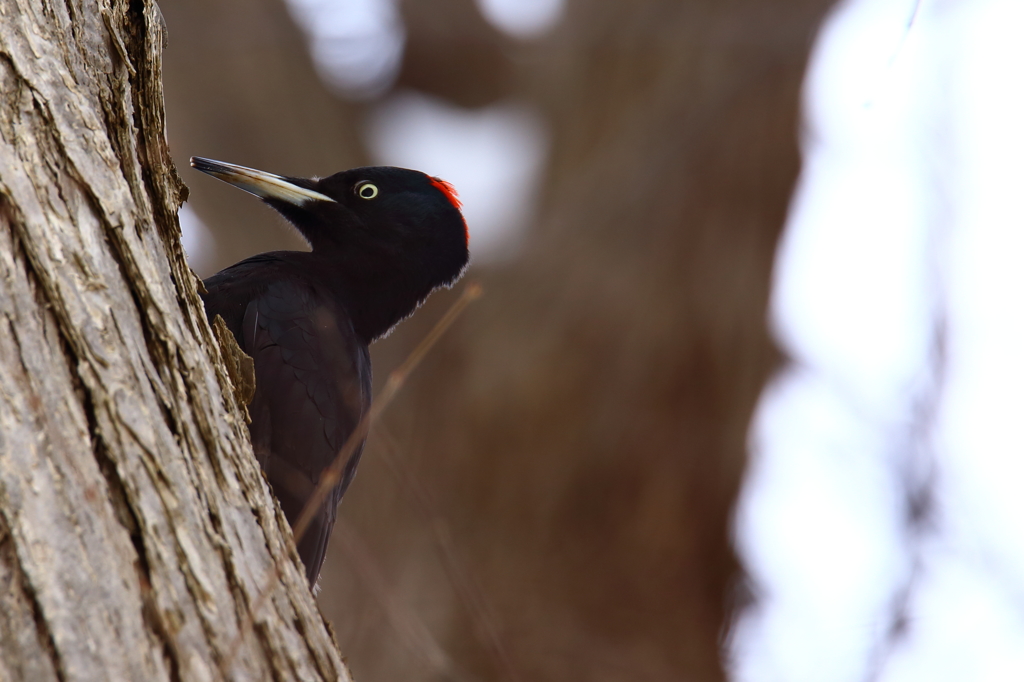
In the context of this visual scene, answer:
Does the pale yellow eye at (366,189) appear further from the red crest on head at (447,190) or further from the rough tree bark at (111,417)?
the rough tree bark at (111,417)

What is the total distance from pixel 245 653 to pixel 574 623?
3.76 metres

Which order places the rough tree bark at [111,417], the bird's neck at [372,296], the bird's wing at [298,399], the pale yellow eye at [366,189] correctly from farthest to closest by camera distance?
the pale yellow eye at [366,189] → the bird's neck at [372,296] → the bird's wing at [298,399] → the rough tree bark at [111,417]

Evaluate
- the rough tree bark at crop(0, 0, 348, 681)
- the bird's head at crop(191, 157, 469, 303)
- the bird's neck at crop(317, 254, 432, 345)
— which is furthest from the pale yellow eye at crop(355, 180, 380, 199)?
the rough tree bark at crop(0, 0, 348, 681)

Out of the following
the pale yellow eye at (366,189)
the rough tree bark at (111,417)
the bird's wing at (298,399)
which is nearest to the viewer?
the rough tree bark at (111,417)

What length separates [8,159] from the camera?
156 centimetres

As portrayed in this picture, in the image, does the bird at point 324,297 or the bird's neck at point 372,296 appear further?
the bird's neck at point 372,296

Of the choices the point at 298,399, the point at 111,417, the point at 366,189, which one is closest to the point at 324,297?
the point at 298,399

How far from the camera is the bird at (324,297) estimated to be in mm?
3045

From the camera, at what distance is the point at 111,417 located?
1.49 meters

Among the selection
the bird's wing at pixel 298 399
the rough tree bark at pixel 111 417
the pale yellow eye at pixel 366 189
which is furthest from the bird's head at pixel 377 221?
the rough tree bark at pixel 111 417

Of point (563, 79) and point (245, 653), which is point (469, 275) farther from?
point (245, 653)

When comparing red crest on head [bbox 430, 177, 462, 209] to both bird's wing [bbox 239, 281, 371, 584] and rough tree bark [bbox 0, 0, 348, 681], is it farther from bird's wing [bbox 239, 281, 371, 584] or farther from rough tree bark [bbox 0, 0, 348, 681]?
rough tree bark [bbox 0, 0, 348, 681]

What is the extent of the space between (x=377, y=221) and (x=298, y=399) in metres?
1.05

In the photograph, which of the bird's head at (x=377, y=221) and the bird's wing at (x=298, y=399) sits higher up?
the bird's head at (x=377, y=221)
